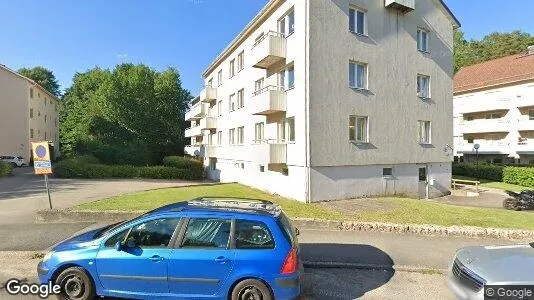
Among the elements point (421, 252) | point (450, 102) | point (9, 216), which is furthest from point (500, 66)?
point (9, 216)

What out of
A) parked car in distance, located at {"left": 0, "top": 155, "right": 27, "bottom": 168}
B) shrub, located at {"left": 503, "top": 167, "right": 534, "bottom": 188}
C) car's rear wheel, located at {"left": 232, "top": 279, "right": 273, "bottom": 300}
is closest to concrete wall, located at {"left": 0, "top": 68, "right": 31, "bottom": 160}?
parked car in distance, located at {"left": 0, "top": 155, "right": 27, "bottom": 168}

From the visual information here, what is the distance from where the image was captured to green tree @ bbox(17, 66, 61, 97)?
60875 mm

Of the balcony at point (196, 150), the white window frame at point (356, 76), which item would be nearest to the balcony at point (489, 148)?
the white window frame at point (356, 76)

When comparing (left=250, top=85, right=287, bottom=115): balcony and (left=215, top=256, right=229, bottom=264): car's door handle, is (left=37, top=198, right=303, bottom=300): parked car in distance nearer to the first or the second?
(left=215, top=256, right=229, bottom=264): car's door handle

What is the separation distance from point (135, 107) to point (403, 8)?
96.9 feet

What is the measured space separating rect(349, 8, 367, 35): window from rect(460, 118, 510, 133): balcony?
94.8 feet

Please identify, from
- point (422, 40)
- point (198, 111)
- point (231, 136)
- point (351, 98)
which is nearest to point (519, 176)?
point (422, 40)

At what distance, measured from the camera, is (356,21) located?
→ 15859 mm

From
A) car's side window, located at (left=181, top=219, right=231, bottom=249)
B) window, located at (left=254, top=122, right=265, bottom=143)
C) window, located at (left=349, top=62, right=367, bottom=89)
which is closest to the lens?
car's side window, located at (left=181, top=219, right=231, bottom=249)

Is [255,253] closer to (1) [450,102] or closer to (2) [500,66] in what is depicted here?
(1) [450,102]

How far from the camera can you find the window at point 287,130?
53.0 feet

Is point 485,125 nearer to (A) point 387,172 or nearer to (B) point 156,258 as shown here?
(A) point 387,172

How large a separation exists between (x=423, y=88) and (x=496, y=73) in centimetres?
2604

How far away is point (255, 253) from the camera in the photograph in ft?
16.0
